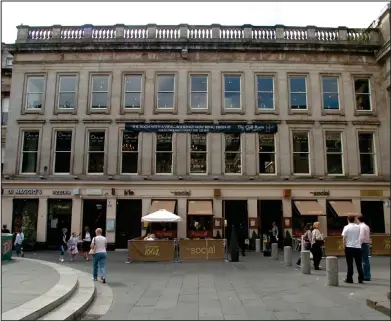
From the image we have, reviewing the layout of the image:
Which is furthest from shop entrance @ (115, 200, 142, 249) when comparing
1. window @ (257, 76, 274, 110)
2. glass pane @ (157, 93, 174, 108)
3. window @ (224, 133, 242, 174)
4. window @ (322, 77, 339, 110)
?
window @ (322, 77, 339, 110)

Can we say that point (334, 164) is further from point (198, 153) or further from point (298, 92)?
point (198, 153)

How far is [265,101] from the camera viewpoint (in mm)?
25500

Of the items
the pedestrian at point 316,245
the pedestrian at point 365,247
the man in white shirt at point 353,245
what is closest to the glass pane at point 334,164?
the pedestrian at point 316,245

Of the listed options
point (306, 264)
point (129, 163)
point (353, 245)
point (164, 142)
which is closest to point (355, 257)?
point (353, 245)

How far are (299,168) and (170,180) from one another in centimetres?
852

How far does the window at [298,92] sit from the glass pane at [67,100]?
14904 millimetres

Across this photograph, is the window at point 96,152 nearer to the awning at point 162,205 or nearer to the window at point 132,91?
the window at point 132,91

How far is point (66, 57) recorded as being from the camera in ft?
84.9

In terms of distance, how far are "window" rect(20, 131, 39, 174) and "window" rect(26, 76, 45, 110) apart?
196 cm

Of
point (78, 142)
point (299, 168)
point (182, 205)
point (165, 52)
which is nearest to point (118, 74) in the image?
point (165, 52)

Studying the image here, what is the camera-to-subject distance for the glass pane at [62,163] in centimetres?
2470

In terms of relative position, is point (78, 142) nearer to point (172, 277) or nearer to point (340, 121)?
point (172, 277)

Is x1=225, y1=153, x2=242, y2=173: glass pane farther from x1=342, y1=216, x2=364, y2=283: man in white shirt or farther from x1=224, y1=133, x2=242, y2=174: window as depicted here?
x1=342, y1=216, x2=364, y2=283: man in white shirt

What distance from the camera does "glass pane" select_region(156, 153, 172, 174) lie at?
80.4ft
